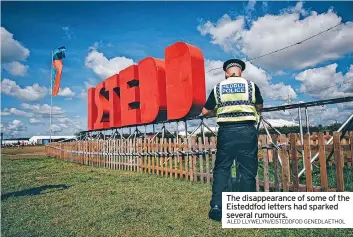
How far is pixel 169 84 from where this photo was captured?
1099 centimetres

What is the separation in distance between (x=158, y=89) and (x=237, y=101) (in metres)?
8.17

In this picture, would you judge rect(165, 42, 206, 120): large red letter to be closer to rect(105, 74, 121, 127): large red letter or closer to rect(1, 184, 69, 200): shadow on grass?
rect(1, 184, 69, 200): shadow on grass

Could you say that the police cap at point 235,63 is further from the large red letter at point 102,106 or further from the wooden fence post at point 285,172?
the large red letter at point 102,106

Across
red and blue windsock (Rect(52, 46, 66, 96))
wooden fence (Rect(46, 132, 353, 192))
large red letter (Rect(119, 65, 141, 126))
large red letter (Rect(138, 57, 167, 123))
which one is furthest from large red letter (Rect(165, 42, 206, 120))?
red and blue windsock (Rect(52, 46, 66, 96))

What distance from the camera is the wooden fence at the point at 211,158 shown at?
16.6 feet

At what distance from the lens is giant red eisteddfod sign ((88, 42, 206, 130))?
33.1ft

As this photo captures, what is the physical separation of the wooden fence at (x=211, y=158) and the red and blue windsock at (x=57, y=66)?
9792mm

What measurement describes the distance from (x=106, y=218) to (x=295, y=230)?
9.22 ft


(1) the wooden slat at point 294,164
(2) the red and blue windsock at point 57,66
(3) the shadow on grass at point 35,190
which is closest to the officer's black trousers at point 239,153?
(1) the wooden slat at point 294,164

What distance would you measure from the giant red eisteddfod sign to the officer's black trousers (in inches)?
242

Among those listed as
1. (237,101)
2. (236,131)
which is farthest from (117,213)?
(237,101)

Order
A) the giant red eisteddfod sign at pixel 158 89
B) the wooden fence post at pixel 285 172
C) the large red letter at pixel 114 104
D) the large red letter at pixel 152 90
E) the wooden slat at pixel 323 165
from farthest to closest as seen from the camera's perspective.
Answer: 1. the large red letter at pixel 114 104
2. the large red letter at pixel 152 90
3. the giant red eisteddfod sign at pixel 158 89
4. the wooden fence post at pixel 285 172
5. the wooden slat at pixel 323 165

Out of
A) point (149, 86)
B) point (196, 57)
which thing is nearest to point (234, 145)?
point (196, 57)

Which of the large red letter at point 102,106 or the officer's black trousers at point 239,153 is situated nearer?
the officer's black trousers at point 239,153
